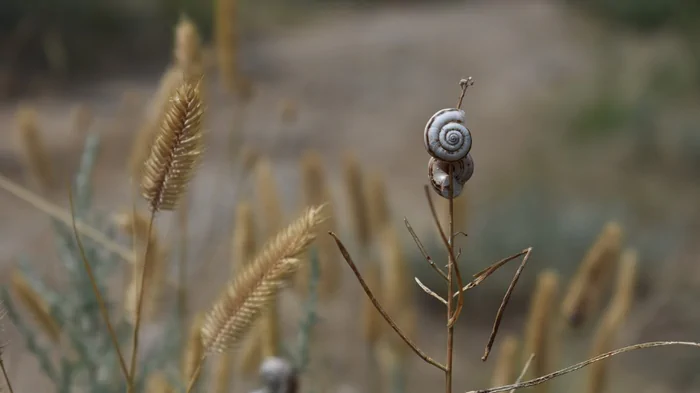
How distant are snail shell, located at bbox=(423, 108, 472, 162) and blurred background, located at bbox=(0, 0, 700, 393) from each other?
44cm

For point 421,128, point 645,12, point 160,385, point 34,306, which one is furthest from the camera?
point 645,12

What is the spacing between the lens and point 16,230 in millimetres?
2664

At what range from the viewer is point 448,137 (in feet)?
0.73

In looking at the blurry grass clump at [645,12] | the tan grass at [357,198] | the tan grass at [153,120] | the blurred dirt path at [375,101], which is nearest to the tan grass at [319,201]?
the tan grass at [357,198]

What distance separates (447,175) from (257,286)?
0.31 ft

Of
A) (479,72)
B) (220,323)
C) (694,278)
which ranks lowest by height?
(220,323)

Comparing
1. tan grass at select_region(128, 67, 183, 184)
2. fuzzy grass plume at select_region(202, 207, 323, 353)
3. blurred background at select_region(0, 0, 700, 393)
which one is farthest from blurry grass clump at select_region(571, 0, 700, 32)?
fuzzy grass plume at select_region(202, 207, 323, 353)

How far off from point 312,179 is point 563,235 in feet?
6.17

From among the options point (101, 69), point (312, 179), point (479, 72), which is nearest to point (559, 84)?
point (479, 72)

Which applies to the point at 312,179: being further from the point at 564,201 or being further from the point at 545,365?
the point at 564,201

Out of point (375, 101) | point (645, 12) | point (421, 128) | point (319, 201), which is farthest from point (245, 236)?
point (645, 12)

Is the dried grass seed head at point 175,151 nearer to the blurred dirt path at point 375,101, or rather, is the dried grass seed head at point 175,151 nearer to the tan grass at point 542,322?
the tan grass at point 542,322

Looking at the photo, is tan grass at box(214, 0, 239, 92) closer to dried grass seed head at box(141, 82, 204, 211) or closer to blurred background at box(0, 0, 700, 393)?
blurred background at box(0, 0, 700, 393)

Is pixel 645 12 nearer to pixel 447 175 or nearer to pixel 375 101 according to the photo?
pixel 375 101
